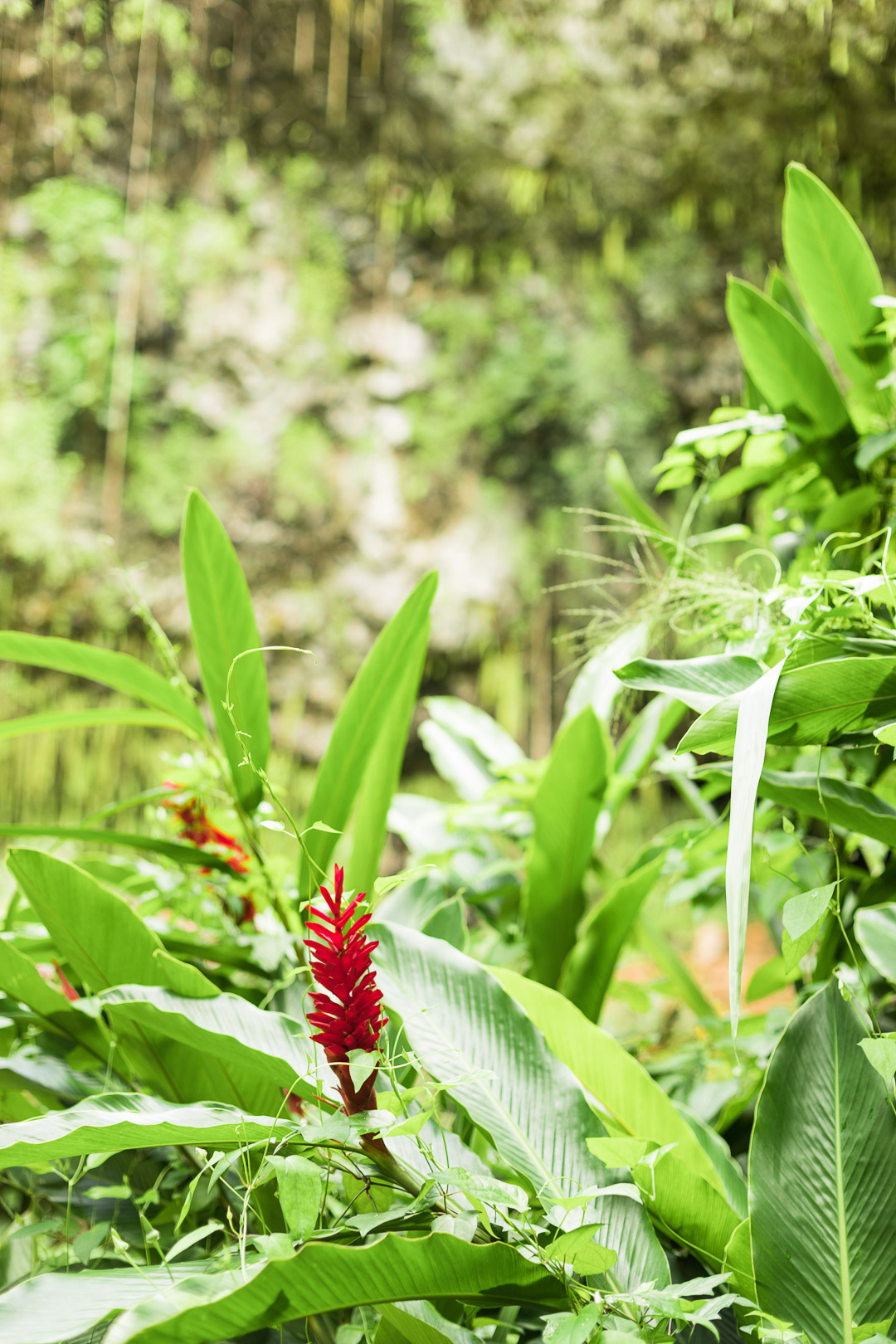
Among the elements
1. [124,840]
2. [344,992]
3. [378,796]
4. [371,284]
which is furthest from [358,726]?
[371,284]

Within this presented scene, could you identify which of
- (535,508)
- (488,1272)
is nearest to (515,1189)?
(488,1272)

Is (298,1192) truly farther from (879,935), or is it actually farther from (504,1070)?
(879,935)

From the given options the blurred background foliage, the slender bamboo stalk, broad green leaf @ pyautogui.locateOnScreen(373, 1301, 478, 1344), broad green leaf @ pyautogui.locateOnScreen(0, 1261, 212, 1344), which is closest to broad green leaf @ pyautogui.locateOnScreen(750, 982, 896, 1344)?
broad green leaf @ pyautogui.locateOnScreen(373, 1301, 478, 1344)

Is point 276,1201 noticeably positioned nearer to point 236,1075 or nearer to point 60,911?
point 236,1075

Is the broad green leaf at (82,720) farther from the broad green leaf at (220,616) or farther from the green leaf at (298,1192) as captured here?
the green leaf at (298,1192)

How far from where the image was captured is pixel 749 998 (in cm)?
72

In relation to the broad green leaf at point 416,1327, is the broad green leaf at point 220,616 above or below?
above

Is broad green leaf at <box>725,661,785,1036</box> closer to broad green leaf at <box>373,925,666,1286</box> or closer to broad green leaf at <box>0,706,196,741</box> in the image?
broad green leaf at <box>373,925,666,1286</box>

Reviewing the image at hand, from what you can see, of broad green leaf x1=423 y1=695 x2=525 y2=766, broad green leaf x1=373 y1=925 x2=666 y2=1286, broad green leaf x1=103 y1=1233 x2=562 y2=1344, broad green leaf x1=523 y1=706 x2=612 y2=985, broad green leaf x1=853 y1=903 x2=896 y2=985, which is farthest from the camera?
broad green leaf x1=423 y1=695 x2=525 y2=766

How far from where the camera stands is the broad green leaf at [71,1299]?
0.26 metres

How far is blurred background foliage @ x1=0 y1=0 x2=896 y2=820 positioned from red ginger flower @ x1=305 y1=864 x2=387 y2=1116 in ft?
6.18

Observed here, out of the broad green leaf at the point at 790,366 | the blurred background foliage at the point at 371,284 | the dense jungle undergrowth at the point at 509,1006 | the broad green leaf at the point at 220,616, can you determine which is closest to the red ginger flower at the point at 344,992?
the dense jungle undergrowth at the point at 509,1006

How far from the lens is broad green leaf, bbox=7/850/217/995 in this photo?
0.43 m

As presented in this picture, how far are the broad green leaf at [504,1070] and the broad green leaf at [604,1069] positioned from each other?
0.02 metres
